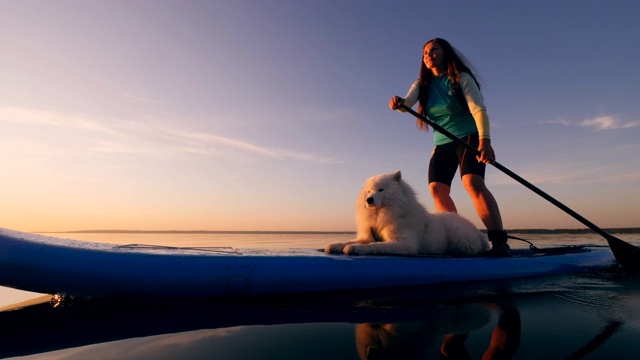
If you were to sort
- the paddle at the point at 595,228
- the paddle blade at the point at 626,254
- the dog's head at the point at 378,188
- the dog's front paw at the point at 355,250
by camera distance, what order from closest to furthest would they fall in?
the dog's front paw at the point at 355,250 < the dog's head at the point at 378,188 < the paddle at the point at 595,228 < the paddle blade at the point at 626,254

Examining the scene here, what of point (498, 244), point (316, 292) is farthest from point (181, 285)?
point (498, 244)

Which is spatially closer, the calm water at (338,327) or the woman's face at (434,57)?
the calm water at (338,327)

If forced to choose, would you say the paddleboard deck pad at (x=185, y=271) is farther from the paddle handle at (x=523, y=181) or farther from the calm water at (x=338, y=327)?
the paddle handle at (x=523, y=181)

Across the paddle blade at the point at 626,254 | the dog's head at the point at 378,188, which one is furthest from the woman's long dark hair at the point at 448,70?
the paddle blade at the point at 626,254

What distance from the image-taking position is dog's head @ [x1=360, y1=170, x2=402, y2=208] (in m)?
3.82

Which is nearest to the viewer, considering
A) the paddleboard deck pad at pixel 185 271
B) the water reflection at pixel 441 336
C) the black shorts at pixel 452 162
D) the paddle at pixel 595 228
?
the water reflection at pixel 441 336

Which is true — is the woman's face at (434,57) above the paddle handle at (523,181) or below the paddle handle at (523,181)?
above

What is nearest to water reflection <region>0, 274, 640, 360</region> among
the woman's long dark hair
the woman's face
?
the woman's long dark hair

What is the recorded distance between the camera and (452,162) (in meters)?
4.68

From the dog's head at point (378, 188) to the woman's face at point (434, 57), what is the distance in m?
1.62

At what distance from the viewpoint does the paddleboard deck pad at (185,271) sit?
2.44 m

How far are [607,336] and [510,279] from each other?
201 cm

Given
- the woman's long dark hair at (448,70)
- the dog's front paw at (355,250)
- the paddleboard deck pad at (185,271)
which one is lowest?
the paddleboard deck pad at (185,271)

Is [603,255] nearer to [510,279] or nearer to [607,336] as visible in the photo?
[510,279]
